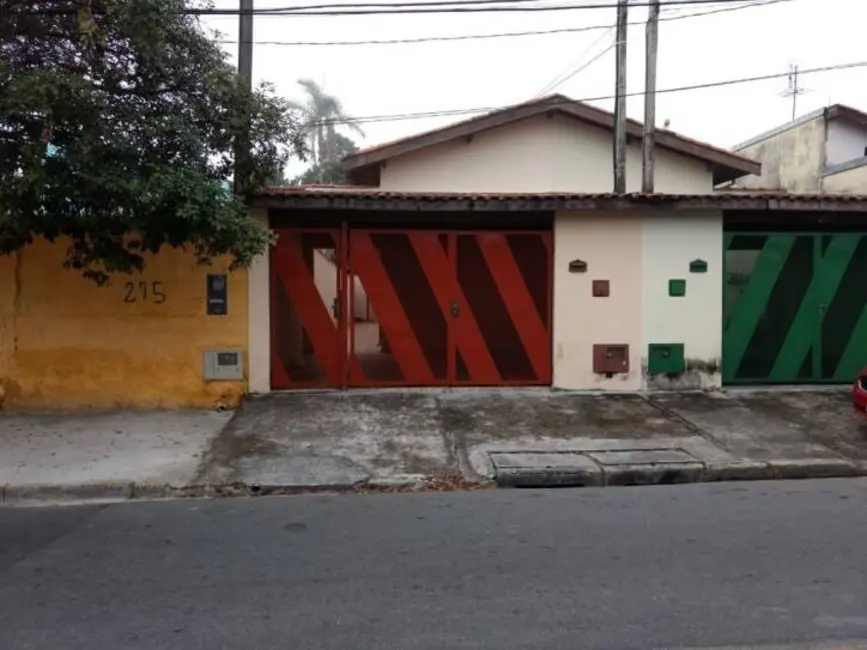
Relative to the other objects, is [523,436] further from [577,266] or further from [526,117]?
[526,117]

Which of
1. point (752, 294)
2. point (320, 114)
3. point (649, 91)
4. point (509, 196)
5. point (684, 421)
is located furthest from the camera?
point (320, 114)

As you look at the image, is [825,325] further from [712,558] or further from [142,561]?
[142,561]

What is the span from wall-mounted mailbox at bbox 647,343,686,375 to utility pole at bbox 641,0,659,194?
3.00 metres

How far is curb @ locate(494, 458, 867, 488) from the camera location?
6.98 metres

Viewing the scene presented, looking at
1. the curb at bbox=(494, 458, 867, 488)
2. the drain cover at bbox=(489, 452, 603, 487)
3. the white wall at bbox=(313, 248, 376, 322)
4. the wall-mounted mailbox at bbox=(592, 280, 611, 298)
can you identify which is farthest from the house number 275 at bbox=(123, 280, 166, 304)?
the wall-mounted mailbox at bbox=(592, 280, 611, 298)

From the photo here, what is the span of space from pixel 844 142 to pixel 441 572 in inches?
725

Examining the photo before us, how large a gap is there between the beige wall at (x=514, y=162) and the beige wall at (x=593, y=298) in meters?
5.98

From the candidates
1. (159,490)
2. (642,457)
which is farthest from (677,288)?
(159,490)

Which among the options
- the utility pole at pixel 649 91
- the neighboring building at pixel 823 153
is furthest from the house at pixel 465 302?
the neighboring building at pixel 823 153

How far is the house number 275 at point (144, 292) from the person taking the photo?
969 centimetres

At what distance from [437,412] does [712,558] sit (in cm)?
491

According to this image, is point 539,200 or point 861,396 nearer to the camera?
point 861,396

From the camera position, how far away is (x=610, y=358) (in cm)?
1041

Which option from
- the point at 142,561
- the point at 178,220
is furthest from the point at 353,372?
the point at 142,561
